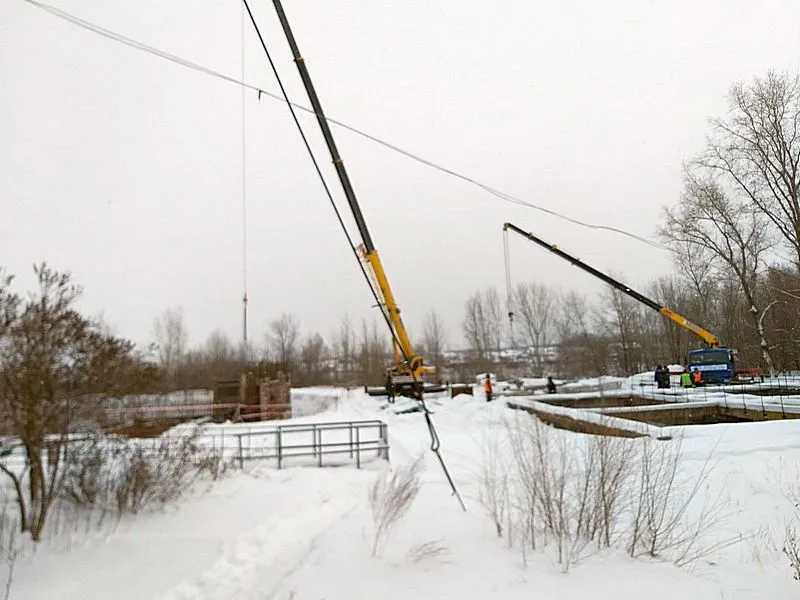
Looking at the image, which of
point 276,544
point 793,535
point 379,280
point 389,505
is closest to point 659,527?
point 793,535

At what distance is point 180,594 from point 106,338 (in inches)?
157

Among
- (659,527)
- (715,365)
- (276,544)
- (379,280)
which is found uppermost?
(379,280)

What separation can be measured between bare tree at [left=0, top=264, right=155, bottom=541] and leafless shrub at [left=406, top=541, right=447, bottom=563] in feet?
15.6

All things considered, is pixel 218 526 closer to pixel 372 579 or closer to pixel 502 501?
pixel 372 579

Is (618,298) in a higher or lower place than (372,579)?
higher

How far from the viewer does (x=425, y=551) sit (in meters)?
6.88

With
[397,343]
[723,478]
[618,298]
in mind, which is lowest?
[723,478]

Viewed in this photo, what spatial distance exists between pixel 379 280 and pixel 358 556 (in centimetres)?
624

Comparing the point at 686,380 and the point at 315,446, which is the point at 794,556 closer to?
the point at 315,446

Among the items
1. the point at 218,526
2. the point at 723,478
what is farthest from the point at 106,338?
the point at 723,478


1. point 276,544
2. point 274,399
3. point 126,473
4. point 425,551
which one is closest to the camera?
point 425,551

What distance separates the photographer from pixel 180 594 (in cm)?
603

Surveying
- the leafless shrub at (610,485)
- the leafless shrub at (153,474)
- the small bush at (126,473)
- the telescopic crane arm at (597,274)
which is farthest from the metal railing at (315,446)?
the telescopic crane arm at (597,274)

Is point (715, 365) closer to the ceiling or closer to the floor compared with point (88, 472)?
closer to the ceiling
